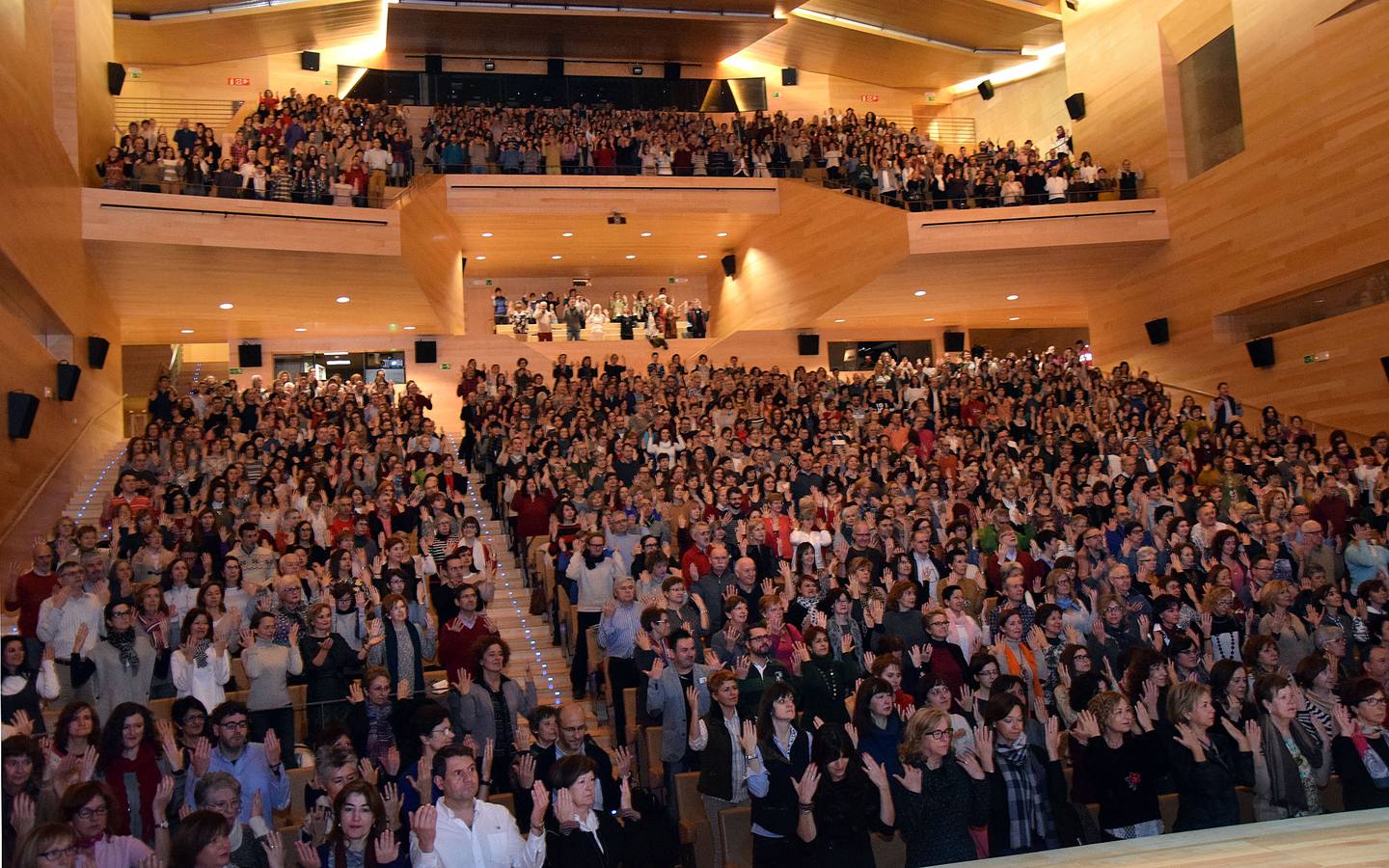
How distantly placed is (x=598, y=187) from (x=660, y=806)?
41.0 feet

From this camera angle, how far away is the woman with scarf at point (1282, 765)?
4.97 m

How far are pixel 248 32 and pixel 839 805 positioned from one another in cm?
1746

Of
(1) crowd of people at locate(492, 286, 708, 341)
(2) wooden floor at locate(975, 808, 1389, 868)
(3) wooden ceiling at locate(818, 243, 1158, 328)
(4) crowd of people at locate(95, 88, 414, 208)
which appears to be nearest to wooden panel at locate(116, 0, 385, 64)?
(4) crowd of people at locate(95, 88, 414, 208)

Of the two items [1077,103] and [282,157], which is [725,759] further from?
[1077,103]

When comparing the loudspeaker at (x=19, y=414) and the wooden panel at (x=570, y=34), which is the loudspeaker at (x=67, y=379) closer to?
the loudspeaker at (x=19, y=414)

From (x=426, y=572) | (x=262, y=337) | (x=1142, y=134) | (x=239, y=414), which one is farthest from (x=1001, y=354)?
(x=426, y=572)

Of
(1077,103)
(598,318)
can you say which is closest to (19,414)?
(598,318)

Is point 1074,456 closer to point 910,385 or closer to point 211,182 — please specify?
point 910,385

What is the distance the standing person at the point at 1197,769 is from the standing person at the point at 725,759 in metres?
1.69

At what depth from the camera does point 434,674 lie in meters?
6.14

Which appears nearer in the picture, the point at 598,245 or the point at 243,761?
the point at 243,761

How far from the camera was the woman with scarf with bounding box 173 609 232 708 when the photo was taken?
221 inches

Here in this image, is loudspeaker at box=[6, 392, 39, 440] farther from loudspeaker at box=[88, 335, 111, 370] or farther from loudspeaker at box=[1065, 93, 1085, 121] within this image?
loudspeaker at box=[1065, 93, 1085, 121]

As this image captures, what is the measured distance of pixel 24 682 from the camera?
16.6ft
